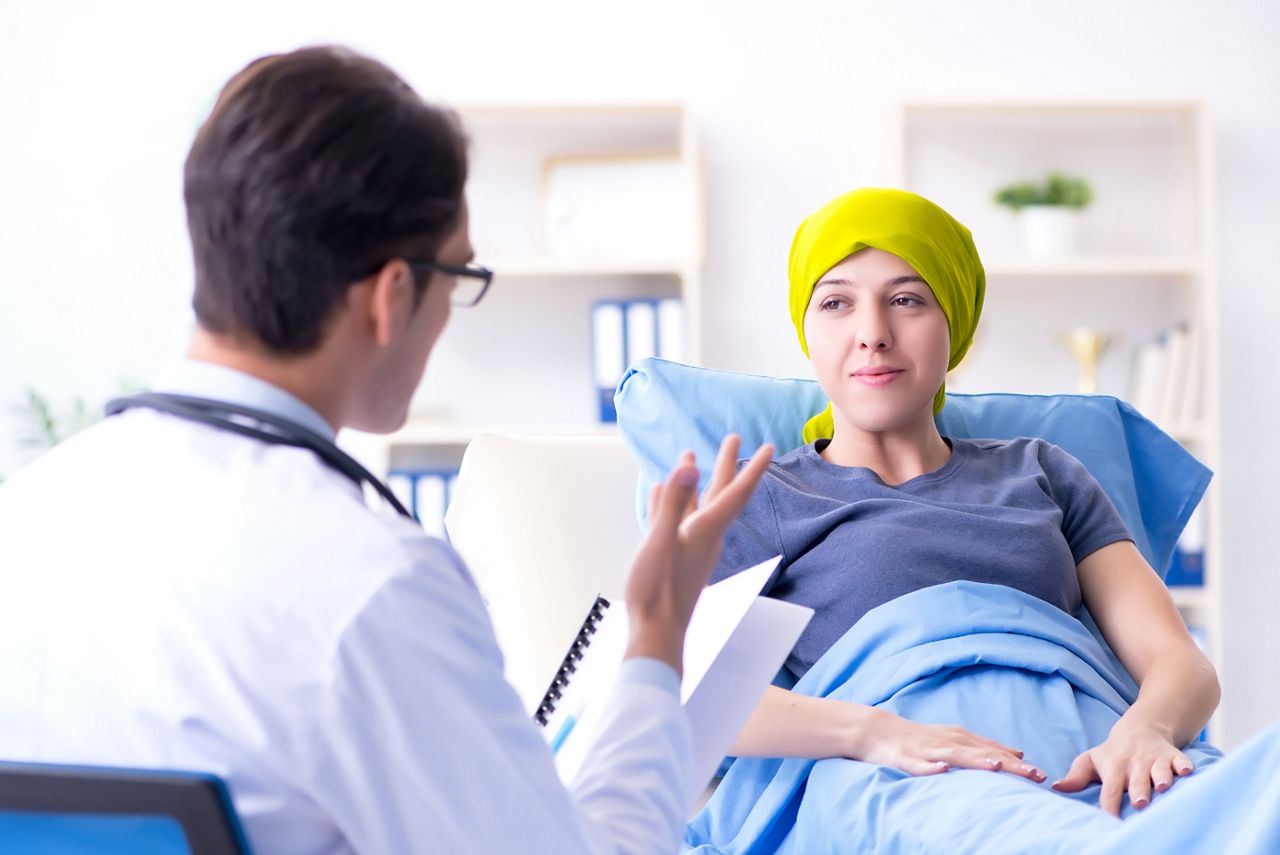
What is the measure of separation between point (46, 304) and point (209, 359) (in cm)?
304

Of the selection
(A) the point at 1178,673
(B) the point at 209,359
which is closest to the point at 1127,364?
(A) the point at 1178,673

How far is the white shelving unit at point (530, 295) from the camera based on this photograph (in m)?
3.49

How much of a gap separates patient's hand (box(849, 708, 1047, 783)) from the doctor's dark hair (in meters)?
0.74

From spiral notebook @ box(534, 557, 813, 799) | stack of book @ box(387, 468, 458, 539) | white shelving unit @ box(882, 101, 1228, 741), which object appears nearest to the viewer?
spiral notebook @ box(534, 557, 813, 799)

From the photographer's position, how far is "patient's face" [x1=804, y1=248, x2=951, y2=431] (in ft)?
5.33

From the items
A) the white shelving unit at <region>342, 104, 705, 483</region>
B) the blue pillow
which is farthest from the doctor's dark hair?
the white shelving unit at <region>342, 104, 705, 483</region>

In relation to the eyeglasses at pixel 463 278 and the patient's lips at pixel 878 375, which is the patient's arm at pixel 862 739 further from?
the eyeglasses at pixel 463 278

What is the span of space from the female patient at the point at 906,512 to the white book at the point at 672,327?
154cm

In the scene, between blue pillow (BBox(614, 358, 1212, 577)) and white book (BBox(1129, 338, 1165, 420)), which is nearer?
blue pillow (BBox(614, 358, 1212, 577))

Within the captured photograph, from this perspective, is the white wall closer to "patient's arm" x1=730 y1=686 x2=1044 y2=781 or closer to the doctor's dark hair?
"patient's arm" x1=730 y1=686 x2=1044 y2=781

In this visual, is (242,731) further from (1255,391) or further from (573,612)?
(1255,391)

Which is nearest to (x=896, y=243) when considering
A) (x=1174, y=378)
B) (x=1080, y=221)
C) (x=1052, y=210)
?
(x=1052, y=210)

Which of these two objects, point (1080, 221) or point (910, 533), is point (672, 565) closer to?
point (910, 533)

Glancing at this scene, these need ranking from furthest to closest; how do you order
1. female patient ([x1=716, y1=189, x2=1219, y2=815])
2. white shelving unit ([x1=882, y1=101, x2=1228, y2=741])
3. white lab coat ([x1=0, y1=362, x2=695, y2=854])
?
1. white shelving unit ([x1=882, y1=101, x2=1228, y2=741])
2. female patient ([x1=716, y1=189, x2=1219, y2=815])
3. white lab coat ([x1=0, y1=362, x2=695, y2=854])
